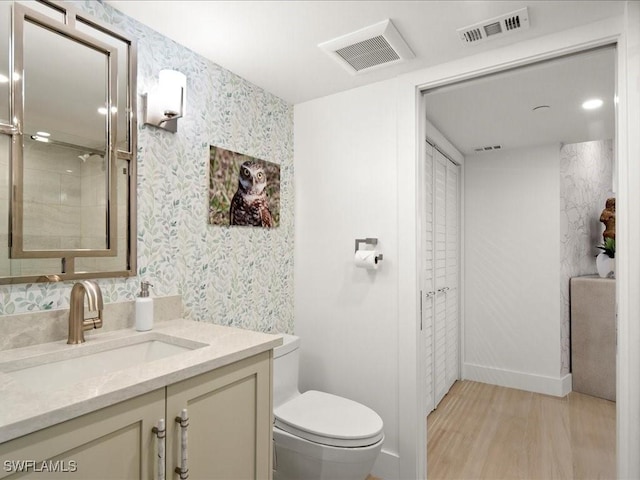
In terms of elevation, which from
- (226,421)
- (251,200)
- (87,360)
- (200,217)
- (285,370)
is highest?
(251,200)

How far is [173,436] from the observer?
40.8 inches

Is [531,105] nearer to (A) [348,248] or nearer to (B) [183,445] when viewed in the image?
(A) [348,248]

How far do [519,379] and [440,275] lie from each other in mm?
1276

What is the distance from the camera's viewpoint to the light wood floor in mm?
2188

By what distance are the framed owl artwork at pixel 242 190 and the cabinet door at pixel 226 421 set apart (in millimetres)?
896

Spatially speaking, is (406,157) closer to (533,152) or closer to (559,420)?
(533,152)

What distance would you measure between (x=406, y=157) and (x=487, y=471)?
179 centimetres

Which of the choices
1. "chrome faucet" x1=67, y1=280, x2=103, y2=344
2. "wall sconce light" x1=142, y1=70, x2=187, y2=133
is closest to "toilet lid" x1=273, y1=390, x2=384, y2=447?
"chrome faucet" x1=67, y1=280, x2=103, y2=344

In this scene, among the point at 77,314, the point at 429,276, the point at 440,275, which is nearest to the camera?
the point at 77,314

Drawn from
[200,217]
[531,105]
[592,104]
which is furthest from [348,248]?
[592,104]

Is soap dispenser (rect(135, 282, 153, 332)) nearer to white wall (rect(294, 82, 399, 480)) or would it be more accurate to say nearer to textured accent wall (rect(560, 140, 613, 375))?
white wall (rect(294, 82, 399, 480))

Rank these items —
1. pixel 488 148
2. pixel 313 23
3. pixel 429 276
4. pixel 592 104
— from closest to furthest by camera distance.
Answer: pixel 313 23, pixel 592 104, pixel 429 276, pixel 488 148

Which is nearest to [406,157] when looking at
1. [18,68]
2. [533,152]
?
[18,68]

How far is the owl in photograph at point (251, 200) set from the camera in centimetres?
208
